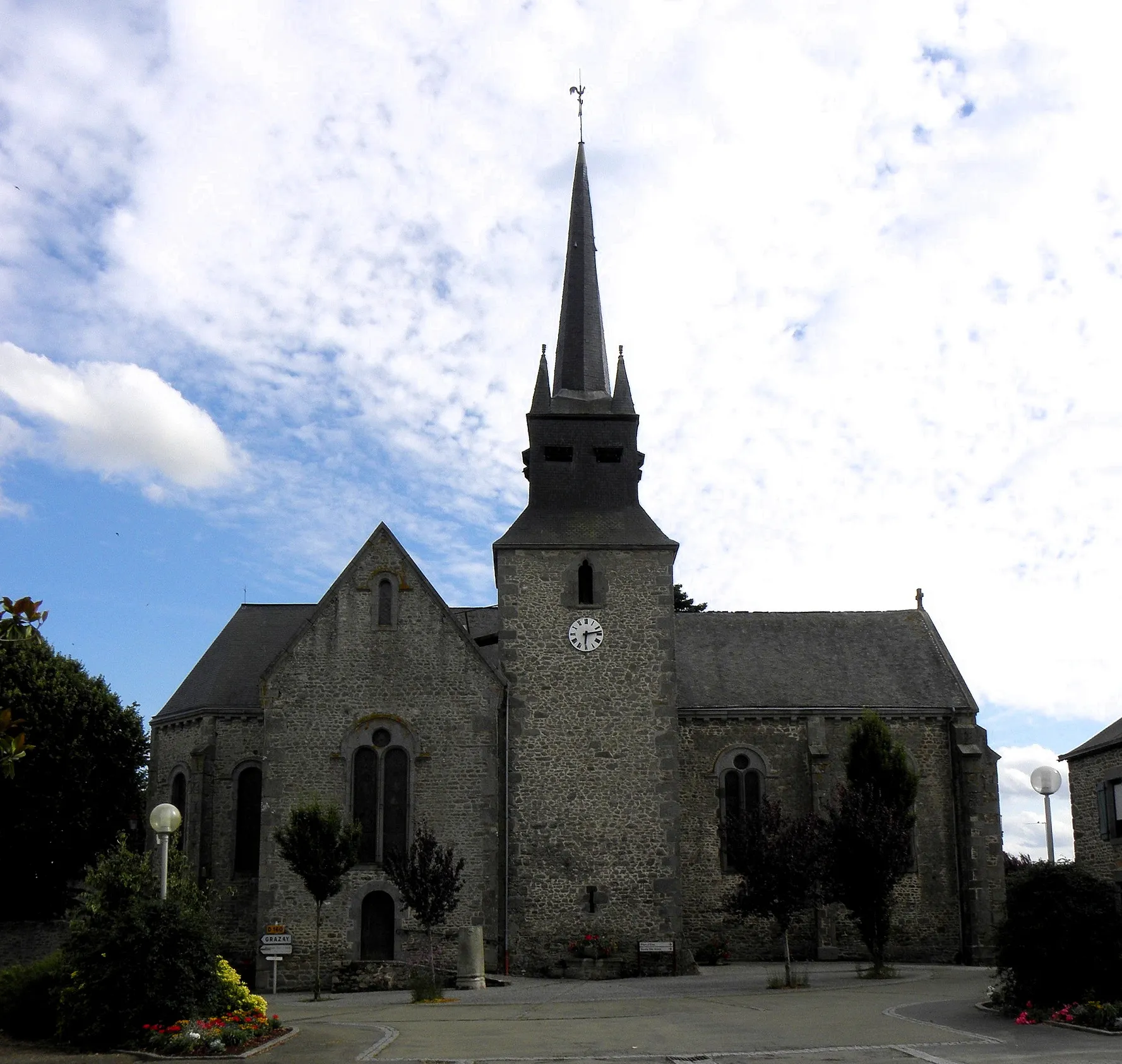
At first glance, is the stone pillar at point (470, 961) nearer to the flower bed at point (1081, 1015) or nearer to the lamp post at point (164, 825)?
the lamp post at point (164, 825)

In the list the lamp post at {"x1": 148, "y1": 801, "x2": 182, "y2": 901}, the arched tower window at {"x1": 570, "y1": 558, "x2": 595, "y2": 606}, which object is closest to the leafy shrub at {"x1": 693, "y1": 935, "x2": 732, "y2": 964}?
the arched tower window at {"x1": 570, "y1": 558, "x2": 595, "y2": 606}

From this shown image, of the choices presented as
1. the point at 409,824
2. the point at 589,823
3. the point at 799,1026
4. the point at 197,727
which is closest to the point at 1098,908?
the point at 799,1026

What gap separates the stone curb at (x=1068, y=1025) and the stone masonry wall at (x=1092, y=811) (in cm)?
1203

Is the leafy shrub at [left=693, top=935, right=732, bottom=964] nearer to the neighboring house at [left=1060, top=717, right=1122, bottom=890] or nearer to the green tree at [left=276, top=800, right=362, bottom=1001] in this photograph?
the neighboring house at [left=1060, top=717, right=1122, bottom=890]

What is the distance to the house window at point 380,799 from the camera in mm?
29141

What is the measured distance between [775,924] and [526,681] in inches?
373

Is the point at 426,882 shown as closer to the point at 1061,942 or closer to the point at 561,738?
the point at 561,738

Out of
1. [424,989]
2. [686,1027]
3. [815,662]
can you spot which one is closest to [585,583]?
[815,662]

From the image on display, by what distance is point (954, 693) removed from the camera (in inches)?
1374

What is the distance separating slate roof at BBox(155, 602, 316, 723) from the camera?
107ft

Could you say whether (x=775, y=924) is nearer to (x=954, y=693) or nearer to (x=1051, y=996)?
(x=954, y=693)

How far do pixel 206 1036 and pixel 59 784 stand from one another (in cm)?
1715

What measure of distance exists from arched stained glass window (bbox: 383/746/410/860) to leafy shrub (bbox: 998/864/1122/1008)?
15.0 m

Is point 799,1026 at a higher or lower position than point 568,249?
lower
